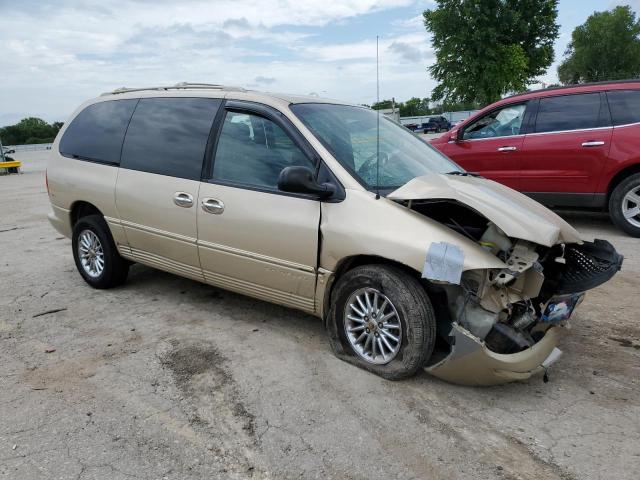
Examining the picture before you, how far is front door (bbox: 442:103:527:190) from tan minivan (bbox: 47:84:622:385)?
3.40 meters

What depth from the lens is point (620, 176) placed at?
648 cm

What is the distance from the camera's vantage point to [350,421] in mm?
→ 2846

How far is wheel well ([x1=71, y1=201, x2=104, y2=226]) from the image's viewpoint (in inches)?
200

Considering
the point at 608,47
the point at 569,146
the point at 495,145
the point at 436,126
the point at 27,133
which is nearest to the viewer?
the point at 569,146

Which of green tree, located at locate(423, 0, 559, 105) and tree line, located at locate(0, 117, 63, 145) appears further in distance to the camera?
tree line, located at locate(0, 117, 63, 145)

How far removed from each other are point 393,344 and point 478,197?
1041mm

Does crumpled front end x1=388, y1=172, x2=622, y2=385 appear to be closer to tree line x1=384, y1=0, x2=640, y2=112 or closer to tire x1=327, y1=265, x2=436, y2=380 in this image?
tire x1=327, y1=265, x2=436, y2=380

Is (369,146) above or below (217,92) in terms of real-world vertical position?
below

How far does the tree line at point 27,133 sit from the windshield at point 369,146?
209ft

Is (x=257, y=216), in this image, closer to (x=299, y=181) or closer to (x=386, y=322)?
(x=299, y=181)

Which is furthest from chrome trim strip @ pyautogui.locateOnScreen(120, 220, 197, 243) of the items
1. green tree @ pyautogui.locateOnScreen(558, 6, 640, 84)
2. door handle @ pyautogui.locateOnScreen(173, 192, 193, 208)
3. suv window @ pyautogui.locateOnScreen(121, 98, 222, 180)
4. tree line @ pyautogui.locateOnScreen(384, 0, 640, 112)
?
green tree @ pyautogui.locateOnScreen(558, 6, 640, 84)

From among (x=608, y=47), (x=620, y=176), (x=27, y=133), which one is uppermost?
(x=608, y=47)

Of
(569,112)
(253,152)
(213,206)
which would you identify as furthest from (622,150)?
(213,206)

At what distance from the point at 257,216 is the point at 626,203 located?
16.5 ft
